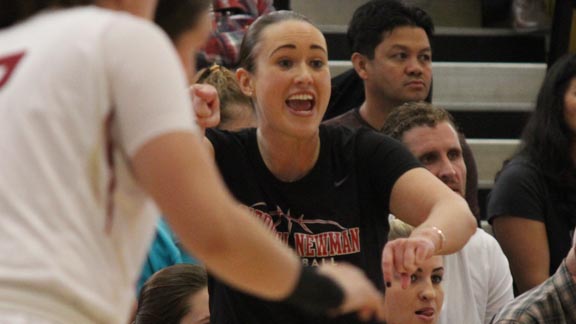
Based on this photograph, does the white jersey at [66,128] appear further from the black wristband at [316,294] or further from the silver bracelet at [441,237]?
the silver bracelet at [441,237]

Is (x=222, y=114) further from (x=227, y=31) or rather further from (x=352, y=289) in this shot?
(x=352, y=289)

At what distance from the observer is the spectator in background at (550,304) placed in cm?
309

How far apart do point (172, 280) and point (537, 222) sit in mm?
1444

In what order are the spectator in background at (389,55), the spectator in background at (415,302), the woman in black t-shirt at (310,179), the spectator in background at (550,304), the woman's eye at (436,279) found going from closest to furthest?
the woman in black t-shirt at (310,179) < the spectator in background at (550,304) < the spectator in background at (415,302) < the woman's eye at (436,279) < the spectator in background at (389,55)

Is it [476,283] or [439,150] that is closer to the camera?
[476,283]

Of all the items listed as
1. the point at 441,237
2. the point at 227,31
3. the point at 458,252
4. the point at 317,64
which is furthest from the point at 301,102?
the point at 227,31

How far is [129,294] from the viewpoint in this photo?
1.51 m

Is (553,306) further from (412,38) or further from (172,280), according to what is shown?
(412,38)

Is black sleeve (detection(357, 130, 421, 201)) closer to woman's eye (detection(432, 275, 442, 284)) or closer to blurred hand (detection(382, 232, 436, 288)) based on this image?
blurred hand (detection(382, 232, 436, 288))

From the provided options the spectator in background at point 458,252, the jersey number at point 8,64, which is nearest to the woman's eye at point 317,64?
the spectator in background at point 458,252

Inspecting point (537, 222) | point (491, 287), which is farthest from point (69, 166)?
point (537, 222)

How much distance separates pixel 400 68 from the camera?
4410 mm

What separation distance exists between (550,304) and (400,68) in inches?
59.2

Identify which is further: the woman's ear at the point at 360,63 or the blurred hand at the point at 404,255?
the woman's ear at the point at 360,63
